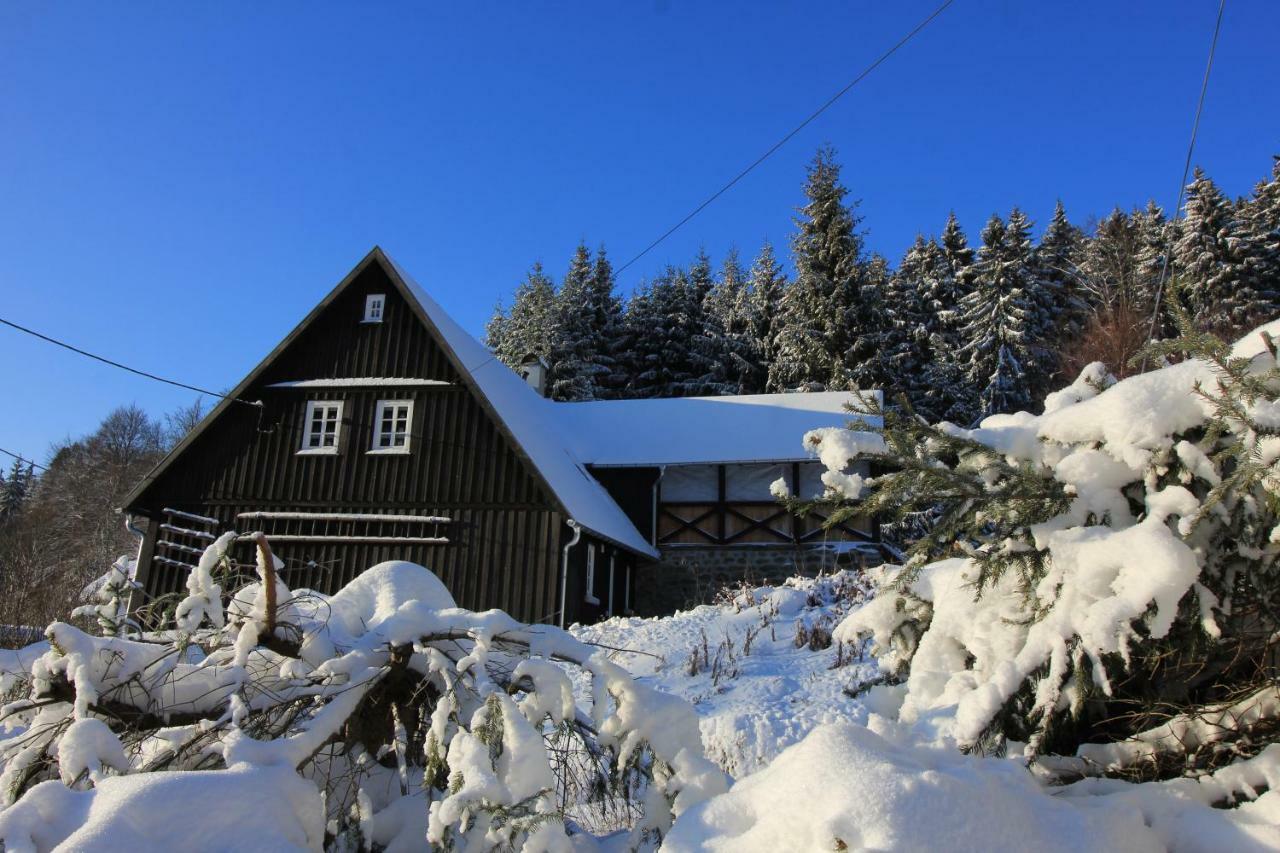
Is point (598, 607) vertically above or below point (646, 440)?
below

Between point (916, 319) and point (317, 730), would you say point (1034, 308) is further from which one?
point (317, 730)

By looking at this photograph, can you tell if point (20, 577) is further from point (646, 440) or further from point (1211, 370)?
point (1211, 370)

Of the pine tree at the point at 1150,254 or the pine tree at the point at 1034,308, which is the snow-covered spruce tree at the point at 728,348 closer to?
the pine tree at the point at 1034,308

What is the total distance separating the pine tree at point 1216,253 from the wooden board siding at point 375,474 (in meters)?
24.7

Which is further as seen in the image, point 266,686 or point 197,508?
point 197,508

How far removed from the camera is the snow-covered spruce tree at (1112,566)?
7.09ft

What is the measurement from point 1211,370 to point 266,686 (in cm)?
310

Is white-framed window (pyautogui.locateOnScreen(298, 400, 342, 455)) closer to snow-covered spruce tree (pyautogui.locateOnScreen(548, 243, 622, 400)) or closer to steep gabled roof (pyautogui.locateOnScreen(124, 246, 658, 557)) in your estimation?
steep gabled roof (pyautogui.locateOnScreen(124, 246, 658, 557))

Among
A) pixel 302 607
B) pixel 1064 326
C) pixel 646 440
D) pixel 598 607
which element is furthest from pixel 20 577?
pixel 1064 326

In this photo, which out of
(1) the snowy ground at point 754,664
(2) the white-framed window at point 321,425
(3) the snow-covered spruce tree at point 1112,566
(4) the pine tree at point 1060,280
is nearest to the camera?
(3) the snow-covered spruce tree at point 1112,566

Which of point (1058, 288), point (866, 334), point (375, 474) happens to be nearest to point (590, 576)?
point (375, 474)

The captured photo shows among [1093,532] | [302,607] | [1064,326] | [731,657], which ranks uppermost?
[1064,326]

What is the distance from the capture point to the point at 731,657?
8852 mm

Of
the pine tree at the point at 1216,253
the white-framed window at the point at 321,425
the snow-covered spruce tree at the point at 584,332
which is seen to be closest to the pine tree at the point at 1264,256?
the pine tree at the point at 1216,253
